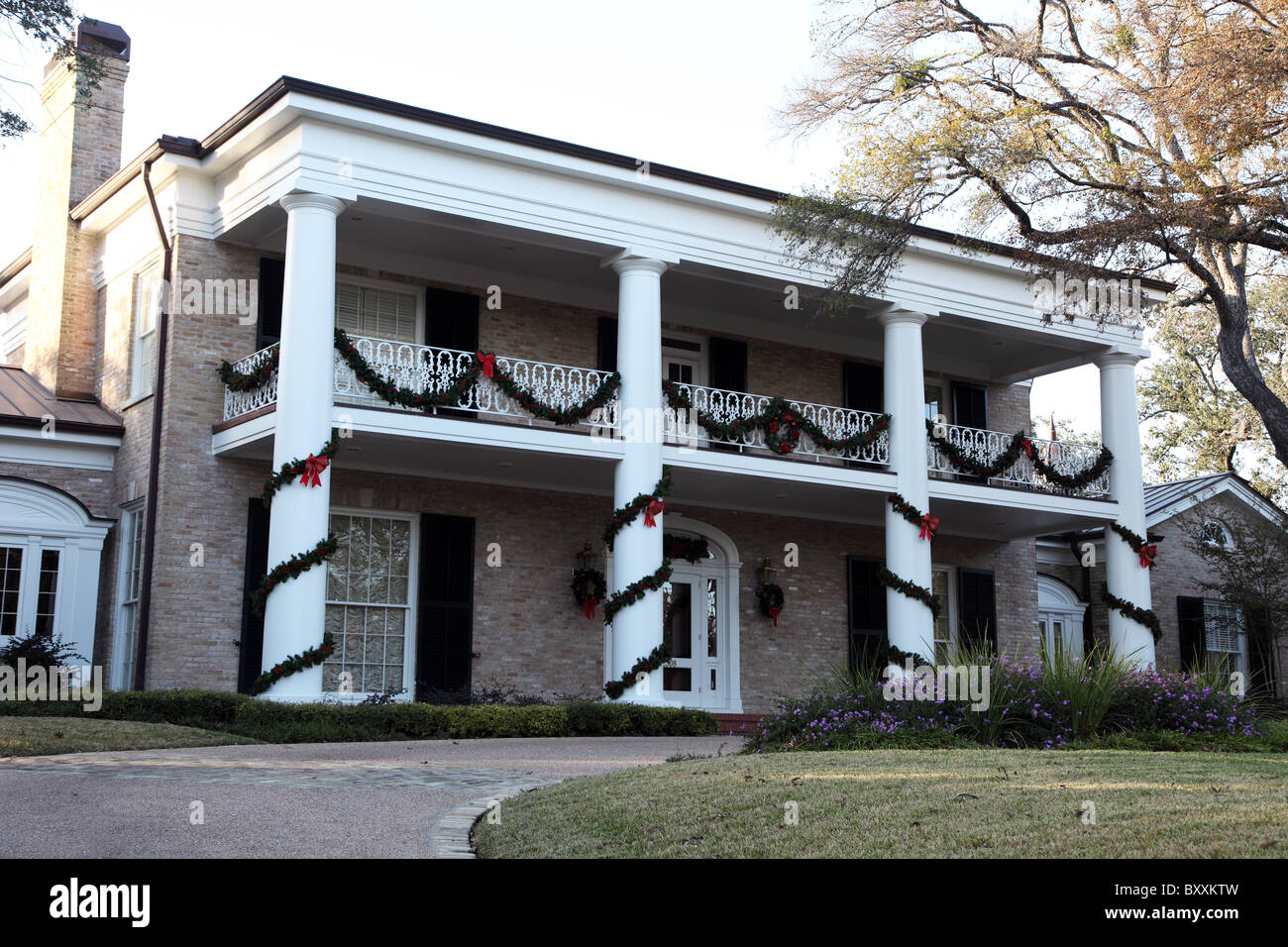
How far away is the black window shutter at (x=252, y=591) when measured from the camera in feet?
53.8

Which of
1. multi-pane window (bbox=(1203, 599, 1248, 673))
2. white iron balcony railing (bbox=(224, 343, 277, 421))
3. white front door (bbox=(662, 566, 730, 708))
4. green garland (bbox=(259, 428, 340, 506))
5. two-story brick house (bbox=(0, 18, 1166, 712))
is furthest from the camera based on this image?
multi-pane window (bbox=(1203, 599, 1248, 673))

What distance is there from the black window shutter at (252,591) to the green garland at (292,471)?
137 cm

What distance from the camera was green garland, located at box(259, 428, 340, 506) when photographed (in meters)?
15.0

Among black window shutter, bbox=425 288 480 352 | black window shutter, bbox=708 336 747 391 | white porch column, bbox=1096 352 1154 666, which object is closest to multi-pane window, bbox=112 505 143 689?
black window shutter, bbox=425 288 480 352

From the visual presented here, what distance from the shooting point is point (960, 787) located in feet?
24.7

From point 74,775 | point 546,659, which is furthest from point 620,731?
point 74,775

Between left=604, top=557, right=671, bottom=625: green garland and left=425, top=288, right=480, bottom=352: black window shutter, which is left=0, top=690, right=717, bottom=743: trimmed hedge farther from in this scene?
left=425, top=288, right=480, bottom=352: black window shutter

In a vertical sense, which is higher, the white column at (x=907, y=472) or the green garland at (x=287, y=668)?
the white column at (x=907, y=472)

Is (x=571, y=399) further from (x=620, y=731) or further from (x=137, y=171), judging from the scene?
(x=137, y=171)

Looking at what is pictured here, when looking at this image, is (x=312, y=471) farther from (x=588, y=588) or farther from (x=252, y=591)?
(x=588, y=588)

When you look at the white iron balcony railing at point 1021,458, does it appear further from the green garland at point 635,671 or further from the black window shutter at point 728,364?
the green garland at point 635,671

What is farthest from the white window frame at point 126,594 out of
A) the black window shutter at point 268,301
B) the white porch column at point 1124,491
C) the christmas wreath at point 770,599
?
the white porch column at point 1124,491

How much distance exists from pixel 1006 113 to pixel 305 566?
928cm

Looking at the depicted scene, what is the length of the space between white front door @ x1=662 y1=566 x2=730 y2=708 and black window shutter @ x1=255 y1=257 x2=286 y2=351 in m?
6.92
